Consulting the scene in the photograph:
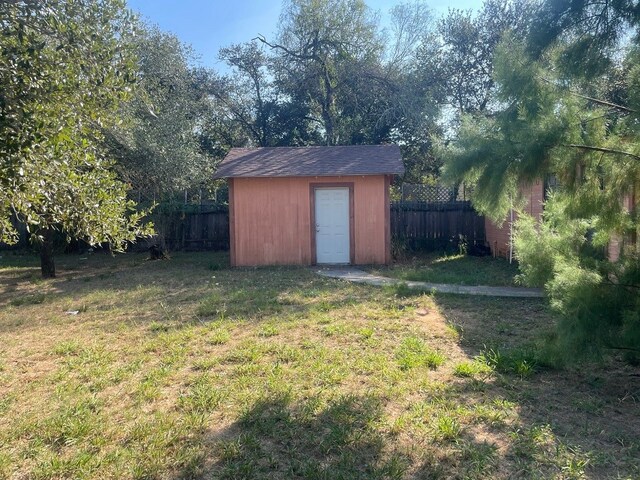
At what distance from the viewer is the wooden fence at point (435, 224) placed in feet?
48.2

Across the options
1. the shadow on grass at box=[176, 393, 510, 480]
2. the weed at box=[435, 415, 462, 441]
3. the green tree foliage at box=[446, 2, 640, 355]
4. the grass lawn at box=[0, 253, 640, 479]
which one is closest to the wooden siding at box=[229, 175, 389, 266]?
the grass lawn at box=[0, 253, 640, 479]

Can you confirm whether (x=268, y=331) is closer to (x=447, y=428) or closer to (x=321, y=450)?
(x=321, y=450)

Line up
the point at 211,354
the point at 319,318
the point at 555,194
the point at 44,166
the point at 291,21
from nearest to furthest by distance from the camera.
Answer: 1. the point at 44,166
2. the point at 555,194
3. the point at 211,354
4. the point at 319,318
5. the point at 291,21

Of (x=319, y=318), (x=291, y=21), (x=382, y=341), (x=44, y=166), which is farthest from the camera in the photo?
(x=291, y=21)

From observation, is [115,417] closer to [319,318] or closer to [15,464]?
[15,464]

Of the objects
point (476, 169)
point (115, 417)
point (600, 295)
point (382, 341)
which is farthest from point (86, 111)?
point (600, 295)

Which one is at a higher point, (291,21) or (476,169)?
(291,21)

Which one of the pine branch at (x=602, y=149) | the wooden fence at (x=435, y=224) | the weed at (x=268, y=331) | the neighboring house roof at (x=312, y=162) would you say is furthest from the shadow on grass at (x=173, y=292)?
the pine branch at (x=602, y=149)

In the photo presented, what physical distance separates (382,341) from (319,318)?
1.23 meters

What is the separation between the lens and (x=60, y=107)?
3.32 m

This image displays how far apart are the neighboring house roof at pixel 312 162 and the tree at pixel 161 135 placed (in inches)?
47.3

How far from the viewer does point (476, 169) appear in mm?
3471

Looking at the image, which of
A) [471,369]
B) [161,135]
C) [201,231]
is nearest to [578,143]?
[471,369]

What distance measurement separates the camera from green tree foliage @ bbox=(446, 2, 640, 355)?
326 centimetres
